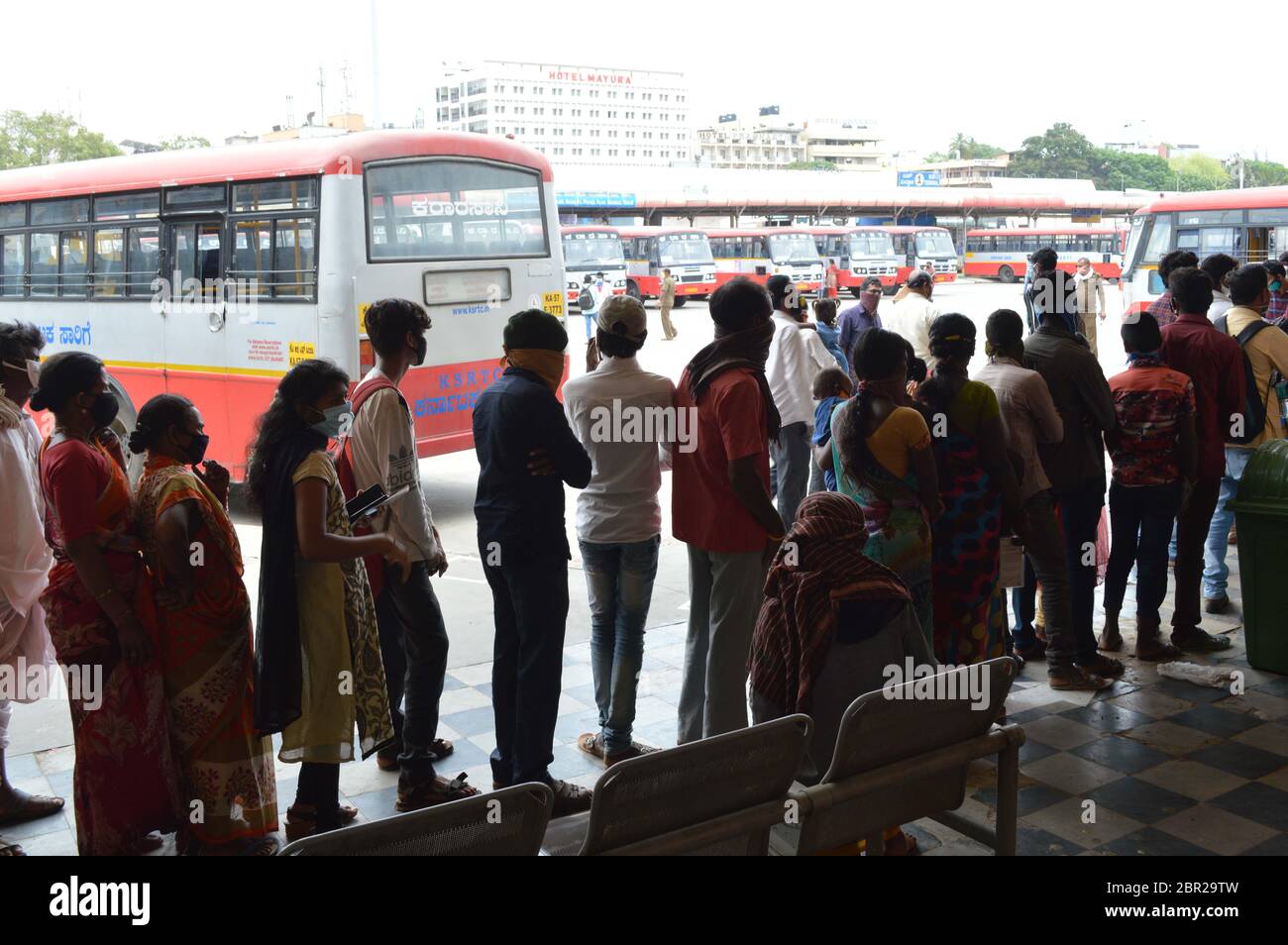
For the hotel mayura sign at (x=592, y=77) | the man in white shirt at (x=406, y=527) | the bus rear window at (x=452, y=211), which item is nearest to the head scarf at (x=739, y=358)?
the man in white shirt at (x=406, y=527)

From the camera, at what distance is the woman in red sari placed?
3.37m

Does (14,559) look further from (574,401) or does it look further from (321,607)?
(574,401)

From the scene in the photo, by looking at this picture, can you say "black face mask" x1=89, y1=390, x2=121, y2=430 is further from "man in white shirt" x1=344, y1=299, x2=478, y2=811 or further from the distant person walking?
the distant person walking

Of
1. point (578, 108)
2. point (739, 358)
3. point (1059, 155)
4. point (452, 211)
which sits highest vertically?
point (578, 108)

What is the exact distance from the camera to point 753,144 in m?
123

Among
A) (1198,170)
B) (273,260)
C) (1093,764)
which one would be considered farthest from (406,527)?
(1198,170)

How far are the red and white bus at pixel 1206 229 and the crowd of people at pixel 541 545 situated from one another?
1412 centimetres

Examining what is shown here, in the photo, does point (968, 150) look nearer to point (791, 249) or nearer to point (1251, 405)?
point (791, 249)

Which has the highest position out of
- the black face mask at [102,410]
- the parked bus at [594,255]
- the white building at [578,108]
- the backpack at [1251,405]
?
the white building at [578,108]

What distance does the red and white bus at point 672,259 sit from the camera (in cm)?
3409

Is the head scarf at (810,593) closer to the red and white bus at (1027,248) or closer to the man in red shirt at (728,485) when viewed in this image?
the man in red shirt at (728,485)

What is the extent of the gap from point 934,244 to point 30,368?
37979mm

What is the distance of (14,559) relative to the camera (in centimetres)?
388

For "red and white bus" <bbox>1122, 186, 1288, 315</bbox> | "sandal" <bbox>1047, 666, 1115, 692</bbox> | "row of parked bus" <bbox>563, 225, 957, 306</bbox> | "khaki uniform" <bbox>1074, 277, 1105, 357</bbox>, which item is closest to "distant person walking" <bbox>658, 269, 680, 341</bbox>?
"row of parked bus" <bbox>563, 225, 957, 306</bbox>
